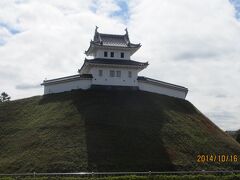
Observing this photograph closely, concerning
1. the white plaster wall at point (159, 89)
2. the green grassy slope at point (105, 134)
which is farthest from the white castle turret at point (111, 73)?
the green grassy slope at point (105, 134)

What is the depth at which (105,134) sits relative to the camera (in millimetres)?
45844

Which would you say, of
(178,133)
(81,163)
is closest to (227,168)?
(178,133)

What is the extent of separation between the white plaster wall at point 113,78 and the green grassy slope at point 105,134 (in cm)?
207

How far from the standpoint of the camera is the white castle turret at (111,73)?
195 ft

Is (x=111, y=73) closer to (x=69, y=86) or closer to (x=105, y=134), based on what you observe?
(x=69, y=86)

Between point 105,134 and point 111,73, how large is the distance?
16389 mm

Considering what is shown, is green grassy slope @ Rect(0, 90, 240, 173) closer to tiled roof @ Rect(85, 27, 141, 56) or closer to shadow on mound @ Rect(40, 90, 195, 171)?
A: shadow on mound @ Rect(40, 90, 195, 171)

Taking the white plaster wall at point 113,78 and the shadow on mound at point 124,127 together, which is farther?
the white plaster wall at point 113,78

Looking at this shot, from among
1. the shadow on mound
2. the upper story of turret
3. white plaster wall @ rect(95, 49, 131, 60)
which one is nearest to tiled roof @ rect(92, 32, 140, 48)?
the upper story of turret

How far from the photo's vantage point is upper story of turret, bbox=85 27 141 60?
62.3m

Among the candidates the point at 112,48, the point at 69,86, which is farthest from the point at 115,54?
the point at 69,86

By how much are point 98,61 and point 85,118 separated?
13204mm

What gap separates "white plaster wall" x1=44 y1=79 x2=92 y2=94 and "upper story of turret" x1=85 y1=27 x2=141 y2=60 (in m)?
5.63

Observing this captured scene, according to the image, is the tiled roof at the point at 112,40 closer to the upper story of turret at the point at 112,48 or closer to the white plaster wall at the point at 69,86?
the upper story of turret at the point at 112,48
